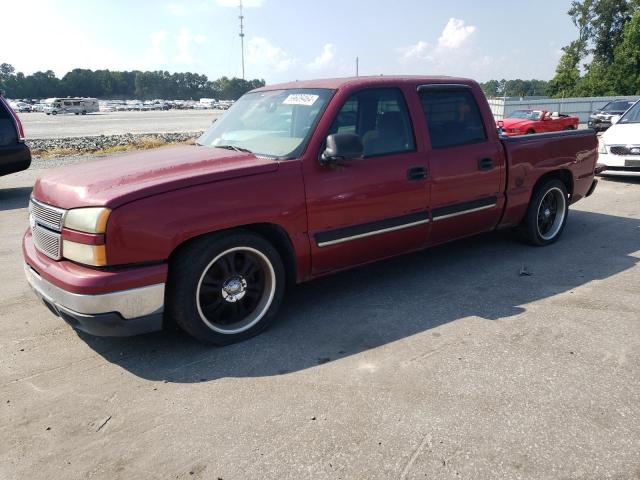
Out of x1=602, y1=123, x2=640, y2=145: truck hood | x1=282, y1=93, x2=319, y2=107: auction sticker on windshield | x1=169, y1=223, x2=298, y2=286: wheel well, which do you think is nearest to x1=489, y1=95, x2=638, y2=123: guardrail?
x1=602, y1=123, x2=640, y2=145: truck hood

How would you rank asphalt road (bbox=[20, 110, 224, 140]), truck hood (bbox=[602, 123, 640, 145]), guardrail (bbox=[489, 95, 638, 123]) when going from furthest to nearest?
asphalt road (bbox=[20, 110, 224, 140])
guardrail (bbox=[489, 95, 638, 123])
truck hood (bbox=[602, 123, 640, 145])

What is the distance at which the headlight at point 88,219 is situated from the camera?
3047mm

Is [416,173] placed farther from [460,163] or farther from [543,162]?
[543,162]

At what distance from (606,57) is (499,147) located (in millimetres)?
63168

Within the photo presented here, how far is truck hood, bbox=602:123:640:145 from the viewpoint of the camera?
9453 mm

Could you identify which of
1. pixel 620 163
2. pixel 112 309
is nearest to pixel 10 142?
pixel 112 309

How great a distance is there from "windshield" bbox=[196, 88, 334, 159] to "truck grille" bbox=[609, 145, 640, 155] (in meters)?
7.64

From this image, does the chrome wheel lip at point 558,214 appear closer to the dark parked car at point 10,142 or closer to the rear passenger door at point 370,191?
the rear passenger door at point 370,191

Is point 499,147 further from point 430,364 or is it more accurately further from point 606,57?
point 606,57

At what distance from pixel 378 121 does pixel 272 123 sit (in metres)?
0.88

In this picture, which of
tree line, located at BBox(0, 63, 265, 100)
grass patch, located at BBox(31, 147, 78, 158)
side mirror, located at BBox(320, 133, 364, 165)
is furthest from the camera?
tree line, located at BBox(0, 63, 265, 100)

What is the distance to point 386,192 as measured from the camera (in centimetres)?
419

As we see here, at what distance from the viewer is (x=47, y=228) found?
3.46 metres

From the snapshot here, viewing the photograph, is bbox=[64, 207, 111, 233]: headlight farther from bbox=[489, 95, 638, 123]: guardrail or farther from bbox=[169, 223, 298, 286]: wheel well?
bbox=[489, 95, 638, 123]: guardrail
